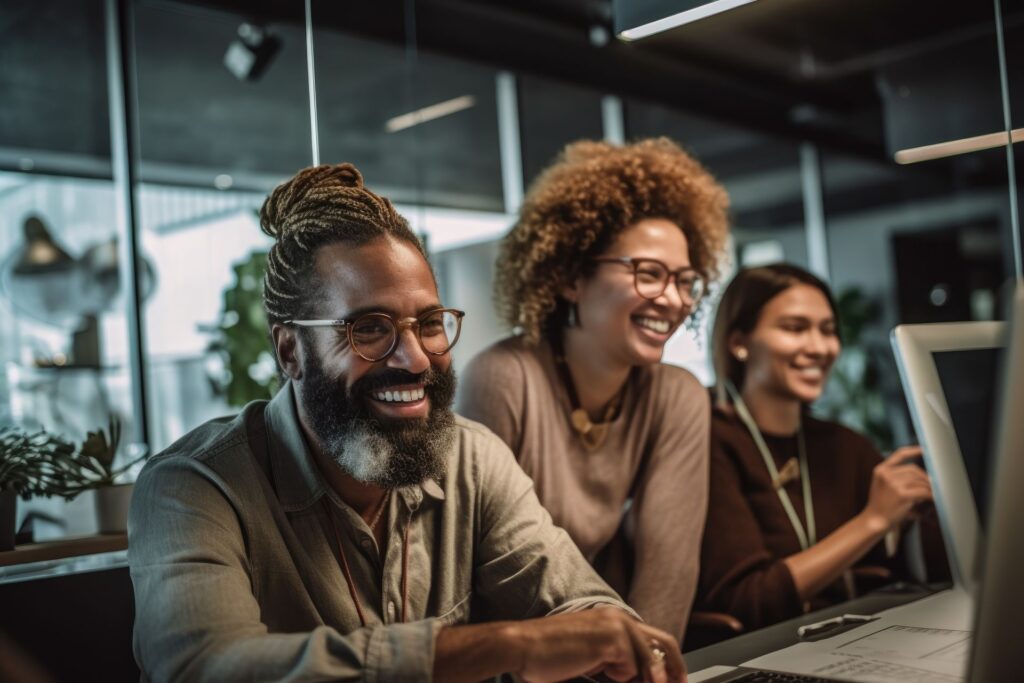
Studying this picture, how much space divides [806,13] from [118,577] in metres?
5.35

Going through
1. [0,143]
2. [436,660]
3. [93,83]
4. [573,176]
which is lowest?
[436,660]

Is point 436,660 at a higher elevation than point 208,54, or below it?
below

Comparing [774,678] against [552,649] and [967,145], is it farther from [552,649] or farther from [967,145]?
[967,145]

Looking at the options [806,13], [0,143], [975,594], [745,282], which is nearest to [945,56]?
[806,13]

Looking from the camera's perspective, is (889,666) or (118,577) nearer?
(889,666)

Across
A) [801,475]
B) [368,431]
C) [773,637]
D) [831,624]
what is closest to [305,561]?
[368,431]

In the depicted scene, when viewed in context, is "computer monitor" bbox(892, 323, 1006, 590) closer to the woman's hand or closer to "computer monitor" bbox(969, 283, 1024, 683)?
"computer monitor" bbox(969, 283, 1024, 683)

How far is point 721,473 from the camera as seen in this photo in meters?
2.46

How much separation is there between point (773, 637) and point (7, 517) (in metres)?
1.41

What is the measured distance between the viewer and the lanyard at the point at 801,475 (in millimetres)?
2486

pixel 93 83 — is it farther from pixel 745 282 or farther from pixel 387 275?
pixel 387 275

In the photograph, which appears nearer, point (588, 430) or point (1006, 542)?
point (1006, 542)

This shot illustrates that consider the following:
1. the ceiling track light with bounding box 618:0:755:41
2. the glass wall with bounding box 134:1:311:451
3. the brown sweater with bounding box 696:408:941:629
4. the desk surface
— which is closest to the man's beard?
the desk surface

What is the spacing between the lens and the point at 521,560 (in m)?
1.66
